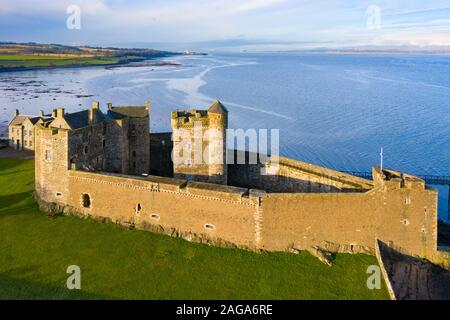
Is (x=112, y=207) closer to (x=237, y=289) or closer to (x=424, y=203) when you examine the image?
(x=237, y=289)

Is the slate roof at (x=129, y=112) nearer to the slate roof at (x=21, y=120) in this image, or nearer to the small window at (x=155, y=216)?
the small window at (x=155, y=216)

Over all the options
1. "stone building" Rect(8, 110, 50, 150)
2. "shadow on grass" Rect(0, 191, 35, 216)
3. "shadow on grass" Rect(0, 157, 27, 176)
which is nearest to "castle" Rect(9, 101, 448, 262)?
"shadow on grass" Rect(0, 191, 35, 216)

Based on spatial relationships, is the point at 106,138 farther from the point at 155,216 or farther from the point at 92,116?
the point at 155,216

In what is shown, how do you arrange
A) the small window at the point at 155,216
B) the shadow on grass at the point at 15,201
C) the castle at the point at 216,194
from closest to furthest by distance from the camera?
the castle at the point at 216,194 < the small window at the point at 155,216 < the shadow on grass at the point at 15,201

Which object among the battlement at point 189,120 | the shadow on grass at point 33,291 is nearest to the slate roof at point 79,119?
the battlement at point 189,120

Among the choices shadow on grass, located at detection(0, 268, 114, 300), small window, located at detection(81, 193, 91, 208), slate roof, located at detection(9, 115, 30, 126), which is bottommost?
shadow on grass, located at detection(0, 268, 114, 300)

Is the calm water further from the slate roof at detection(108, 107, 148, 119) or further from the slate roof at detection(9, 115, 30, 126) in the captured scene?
the slate roof at detection(108, 107, 148, 119)

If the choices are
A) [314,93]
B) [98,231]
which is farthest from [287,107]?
[98,231]
